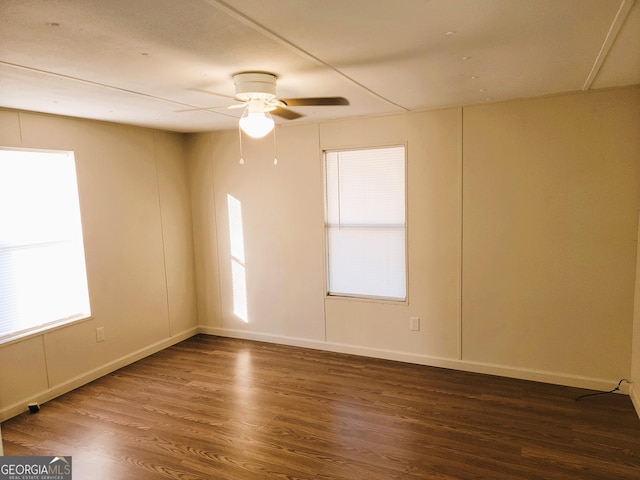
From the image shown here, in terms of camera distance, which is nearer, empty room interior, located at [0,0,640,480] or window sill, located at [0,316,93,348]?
empty room interior, located at [0,0,640,480]

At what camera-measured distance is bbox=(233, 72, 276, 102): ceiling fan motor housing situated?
7.94 ft

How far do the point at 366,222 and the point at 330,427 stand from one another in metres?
1.98

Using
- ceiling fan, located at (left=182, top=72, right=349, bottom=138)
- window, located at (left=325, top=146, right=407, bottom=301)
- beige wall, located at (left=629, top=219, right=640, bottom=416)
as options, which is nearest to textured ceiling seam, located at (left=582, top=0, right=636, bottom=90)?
ceiling fan, located at (left=182, top=72, right=349, bottom=138)

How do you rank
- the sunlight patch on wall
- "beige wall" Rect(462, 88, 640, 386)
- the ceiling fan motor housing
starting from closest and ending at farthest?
the ceiling fan motor housing < "beige wall" Rect(462, 88, 640, 386) < the sunlight patch on wall

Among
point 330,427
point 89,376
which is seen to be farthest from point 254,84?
point 89,376

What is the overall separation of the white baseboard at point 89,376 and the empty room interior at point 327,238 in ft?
0.07

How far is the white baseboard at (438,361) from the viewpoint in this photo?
3.43m

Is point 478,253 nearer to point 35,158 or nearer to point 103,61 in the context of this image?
point 103,61

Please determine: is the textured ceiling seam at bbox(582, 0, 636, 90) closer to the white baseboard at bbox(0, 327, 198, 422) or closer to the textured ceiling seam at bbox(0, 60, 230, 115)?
the textured ceiling seam at bbox(0, 60, 230, 115)

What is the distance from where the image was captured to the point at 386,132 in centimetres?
398

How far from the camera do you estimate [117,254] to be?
4160mm

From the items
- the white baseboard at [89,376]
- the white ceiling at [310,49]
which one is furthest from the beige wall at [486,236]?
the white baseboard at [89,376]

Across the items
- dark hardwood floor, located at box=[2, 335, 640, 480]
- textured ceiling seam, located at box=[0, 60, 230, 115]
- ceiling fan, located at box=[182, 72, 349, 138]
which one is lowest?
dark hardwood floor, located at box=[2, 335, 640, 480]

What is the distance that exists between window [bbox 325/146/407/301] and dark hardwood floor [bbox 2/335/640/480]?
0.83m
